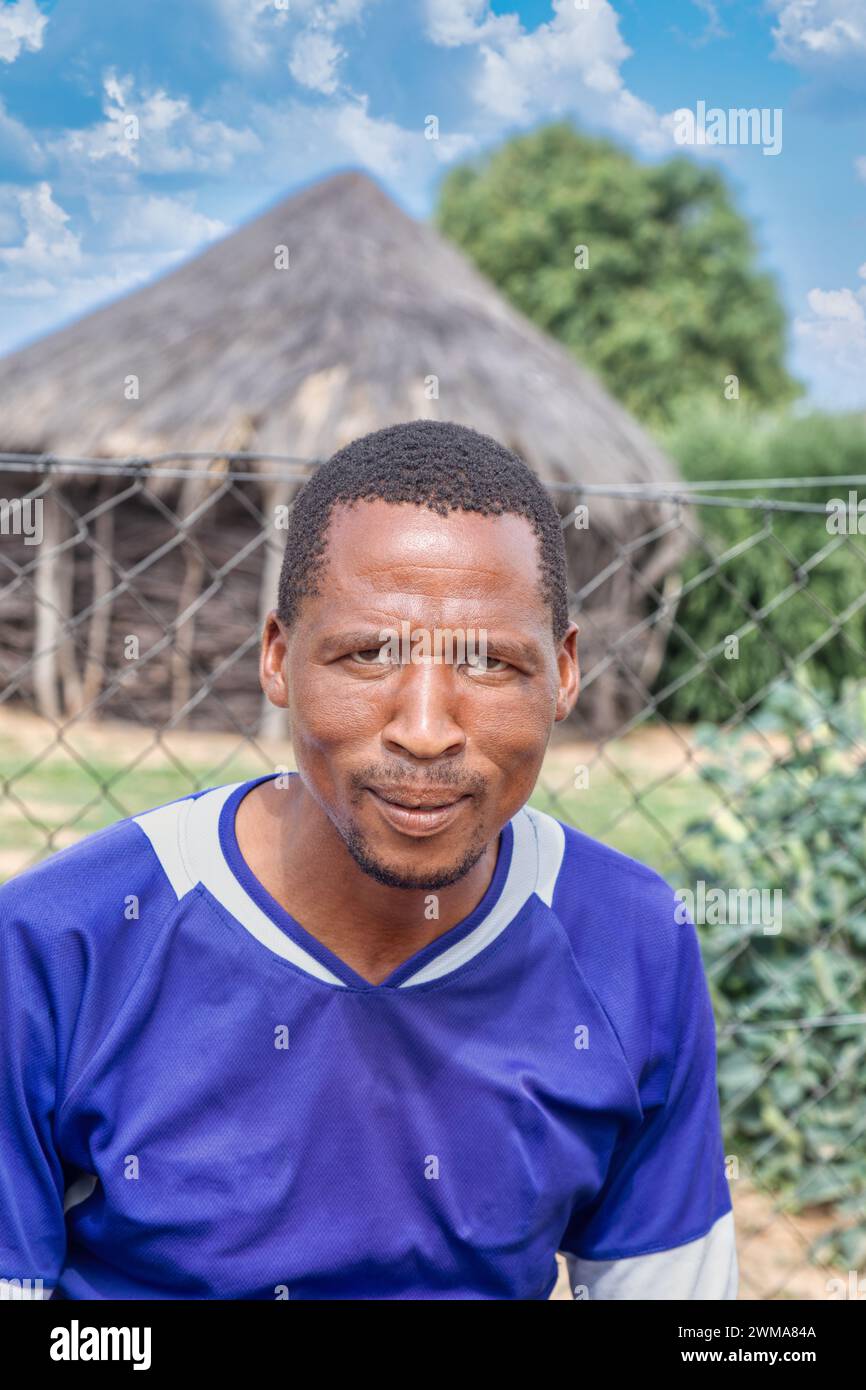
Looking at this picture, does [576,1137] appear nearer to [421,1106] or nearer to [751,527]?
[421,1106]

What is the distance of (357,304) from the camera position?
8.95 meters

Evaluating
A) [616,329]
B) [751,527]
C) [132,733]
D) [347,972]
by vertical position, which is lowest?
[347,972]

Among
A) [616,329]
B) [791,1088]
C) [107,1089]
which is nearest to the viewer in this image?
[107,1089]

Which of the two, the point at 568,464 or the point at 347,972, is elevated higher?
the point at 568,464

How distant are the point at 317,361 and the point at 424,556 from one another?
24.5 ft

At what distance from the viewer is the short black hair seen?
4.16 feet

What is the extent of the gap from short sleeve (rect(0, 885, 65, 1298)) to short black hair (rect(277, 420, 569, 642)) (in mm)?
416

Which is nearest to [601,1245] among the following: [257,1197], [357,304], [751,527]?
[257,1197]

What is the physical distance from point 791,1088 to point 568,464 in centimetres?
623

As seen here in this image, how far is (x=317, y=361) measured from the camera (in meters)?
8.38

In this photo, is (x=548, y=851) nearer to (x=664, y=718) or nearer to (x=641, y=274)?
(x=664, y=718)

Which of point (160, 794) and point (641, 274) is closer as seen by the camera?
point (160, 794)

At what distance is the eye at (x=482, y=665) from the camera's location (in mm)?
1236

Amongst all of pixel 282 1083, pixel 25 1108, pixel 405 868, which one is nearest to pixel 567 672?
pixel 405 868
